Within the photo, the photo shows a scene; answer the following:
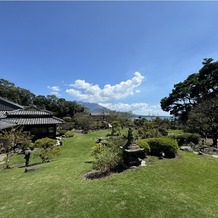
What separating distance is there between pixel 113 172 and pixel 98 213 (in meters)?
2.61

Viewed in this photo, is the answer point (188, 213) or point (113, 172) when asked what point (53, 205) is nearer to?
point (113, 172)

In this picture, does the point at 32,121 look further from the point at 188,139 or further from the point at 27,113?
the point at 188,139

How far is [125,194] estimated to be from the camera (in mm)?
4668

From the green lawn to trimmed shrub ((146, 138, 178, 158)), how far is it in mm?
968

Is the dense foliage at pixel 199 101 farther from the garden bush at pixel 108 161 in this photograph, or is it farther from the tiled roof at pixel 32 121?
the tiled roof at pixel 32 121

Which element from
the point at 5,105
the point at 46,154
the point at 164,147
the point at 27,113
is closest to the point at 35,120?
the point at 27,113

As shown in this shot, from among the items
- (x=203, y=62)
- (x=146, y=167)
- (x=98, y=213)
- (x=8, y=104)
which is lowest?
(x=98, y=213)

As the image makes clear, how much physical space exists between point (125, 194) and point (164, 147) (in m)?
4.02

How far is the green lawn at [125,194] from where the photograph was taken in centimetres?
402

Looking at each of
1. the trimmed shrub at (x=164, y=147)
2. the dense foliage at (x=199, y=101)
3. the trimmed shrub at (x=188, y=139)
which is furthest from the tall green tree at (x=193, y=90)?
the trimmed shrub at (x=164, y=147)

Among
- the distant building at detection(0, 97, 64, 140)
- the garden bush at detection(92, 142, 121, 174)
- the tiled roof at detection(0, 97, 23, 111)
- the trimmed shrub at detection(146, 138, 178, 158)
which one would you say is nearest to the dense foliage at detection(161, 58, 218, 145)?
the trimmed shrub at detection(146, 138, 178, 158)

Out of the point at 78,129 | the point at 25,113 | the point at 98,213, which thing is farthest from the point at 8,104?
the point at 98,213

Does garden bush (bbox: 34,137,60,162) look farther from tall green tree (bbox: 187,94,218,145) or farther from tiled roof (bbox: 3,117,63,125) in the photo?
tall green tree (bbox: 187,94,218,145)

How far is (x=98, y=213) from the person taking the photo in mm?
3967
